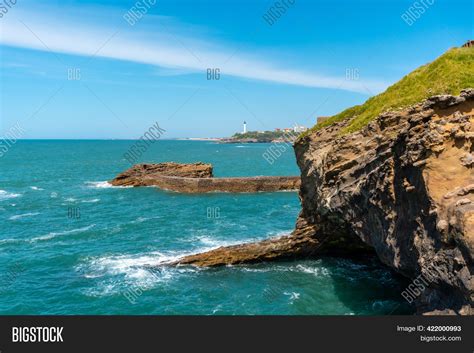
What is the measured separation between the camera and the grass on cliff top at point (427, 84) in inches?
915

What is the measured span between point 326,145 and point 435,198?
15.3 m

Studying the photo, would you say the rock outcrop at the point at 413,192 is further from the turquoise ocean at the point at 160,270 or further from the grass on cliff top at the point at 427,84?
the turquoise ocean at the point at 160,270

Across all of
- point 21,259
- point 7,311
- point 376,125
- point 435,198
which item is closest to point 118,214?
point 21,259

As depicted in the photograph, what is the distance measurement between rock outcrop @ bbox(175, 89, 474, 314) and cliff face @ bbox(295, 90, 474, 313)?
0.14ft

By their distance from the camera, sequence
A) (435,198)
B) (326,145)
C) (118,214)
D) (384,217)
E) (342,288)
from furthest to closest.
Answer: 1. (118,214)
2. (326,145)
3. (342,288)
4. (384,217)
5. (435,198)

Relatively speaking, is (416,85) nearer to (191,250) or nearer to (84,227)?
(191,250)

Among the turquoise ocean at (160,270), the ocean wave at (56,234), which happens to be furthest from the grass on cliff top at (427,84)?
the ocean wave at (56,234)

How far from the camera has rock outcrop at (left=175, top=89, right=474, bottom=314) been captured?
1661cm

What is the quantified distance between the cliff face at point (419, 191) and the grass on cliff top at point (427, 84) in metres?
1.52

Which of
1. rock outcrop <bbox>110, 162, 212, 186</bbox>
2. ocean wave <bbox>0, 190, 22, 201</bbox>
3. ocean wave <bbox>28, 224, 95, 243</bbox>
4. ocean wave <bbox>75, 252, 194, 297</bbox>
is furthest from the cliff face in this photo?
ocean wave <bbox>0, 190, 22, 201</bbox>

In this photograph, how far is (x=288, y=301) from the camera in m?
26.8

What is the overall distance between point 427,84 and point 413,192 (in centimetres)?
883
